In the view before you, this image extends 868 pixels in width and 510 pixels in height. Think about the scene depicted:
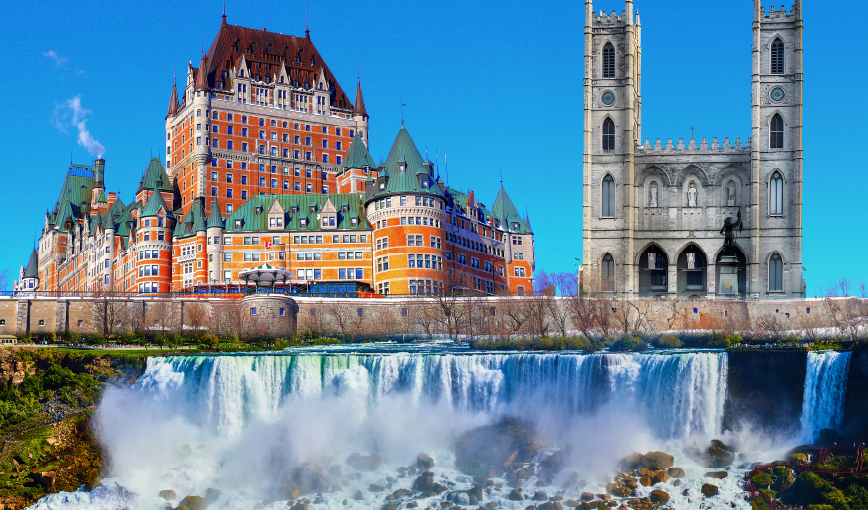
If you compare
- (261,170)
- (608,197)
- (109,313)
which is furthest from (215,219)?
(608,197)

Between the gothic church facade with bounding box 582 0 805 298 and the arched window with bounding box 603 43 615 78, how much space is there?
100 mm

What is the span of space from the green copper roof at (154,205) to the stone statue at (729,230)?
227 ft

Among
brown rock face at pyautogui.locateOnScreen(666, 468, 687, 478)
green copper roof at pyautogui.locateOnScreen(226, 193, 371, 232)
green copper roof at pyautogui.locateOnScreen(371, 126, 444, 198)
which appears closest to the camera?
brown rock face at pyautogui.locateOnScreen(666, 468, 687, 478)

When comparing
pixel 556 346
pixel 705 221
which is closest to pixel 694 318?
pixel 705 221

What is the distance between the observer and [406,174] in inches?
5645

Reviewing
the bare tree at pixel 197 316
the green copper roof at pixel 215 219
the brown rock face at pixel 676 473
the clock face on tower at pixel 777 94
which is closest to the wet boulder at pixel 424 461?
the brown rock face at pixel 676 473

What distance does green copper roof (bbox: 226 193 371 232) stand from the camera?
149 metres

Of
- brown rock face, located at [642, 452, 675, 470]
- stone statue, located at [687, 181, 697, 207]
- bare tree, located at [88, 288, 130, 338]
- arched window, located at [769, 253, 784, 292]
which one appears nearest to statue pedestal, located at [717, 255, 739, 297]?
arched window, located at [769, 253, 784, 292]

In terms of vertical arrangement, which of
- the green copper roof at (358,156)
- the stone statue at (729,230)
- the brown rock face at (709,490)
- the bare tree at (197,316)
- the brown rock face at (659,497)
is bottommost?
the brown rock face at (659,497)

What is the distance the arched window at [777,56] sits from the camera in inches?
4958

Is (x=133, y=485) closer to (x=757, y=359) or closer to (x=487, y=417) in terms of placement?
(x=487, y=417)

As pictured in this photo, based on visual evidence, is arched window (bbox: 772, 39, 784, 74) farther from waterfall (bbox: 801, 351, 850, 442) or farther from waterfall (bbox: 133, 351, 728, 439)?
waterfall (bbox: 801, 351, 850, 442)

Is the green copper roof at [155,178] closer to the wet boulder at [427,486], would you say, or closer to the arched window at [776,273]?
the arched window at [776,273]

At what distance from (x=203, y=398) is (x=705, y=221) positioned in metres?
55.9
